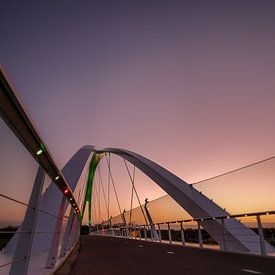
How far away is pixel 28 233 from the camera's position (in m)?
2.35

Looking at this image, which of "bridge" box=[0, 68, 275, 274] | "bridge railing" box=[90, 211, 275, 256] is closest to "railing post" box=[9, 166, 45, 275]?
"bridge" box=[0, 68, 275, 274]

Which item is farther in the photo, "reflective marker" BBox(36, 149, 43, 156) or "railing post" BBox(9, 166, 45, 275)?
→ "reflective marker" BBox(36, 149, 43, 156)

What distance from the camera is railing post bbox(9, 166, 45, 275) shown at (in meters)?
2.21

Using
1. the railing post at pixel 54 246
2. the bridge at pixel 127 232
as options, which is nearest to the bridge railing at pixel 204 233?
the bridge at pixel 127 232

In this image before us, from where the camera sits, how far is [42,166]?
9.06ft

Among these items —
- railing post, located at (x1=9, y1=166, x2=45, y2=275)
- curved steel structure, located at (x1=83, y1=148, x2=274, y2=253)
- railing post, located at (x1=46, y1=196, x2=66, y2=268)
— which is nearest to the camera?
railing post, located at (x1=9, y1=166, x2=45, y2=275)

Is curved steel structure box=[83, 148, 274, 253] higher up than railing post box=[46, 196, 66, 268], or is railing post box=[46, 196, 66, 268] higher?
curved steel structure box=[83, 148, 274, 253]

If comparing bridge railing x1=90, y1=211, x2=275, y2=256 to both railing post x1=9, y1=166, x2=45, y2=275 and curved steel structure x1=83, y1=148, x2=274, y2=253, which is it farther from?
railing post x1=9, y1=166, x2=45, y2=275

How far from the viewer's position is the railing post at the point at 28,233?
2205 millimetres

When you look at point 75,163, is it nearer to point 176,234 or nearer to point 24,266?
point 176,234

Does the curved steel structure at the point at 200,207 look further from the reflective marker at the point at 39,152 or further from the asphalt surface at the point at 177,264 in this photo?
the reflective marker at the point at 39,152

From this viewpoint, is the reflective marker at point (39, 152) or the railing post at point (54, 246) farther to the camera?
the railing post at point (54, 246)

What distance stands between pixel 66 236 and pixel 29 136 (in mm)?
4974

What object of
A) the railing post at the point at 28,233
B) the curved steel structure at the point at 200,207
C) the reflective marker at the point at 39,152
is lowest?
the railing post at the point at 28,233
